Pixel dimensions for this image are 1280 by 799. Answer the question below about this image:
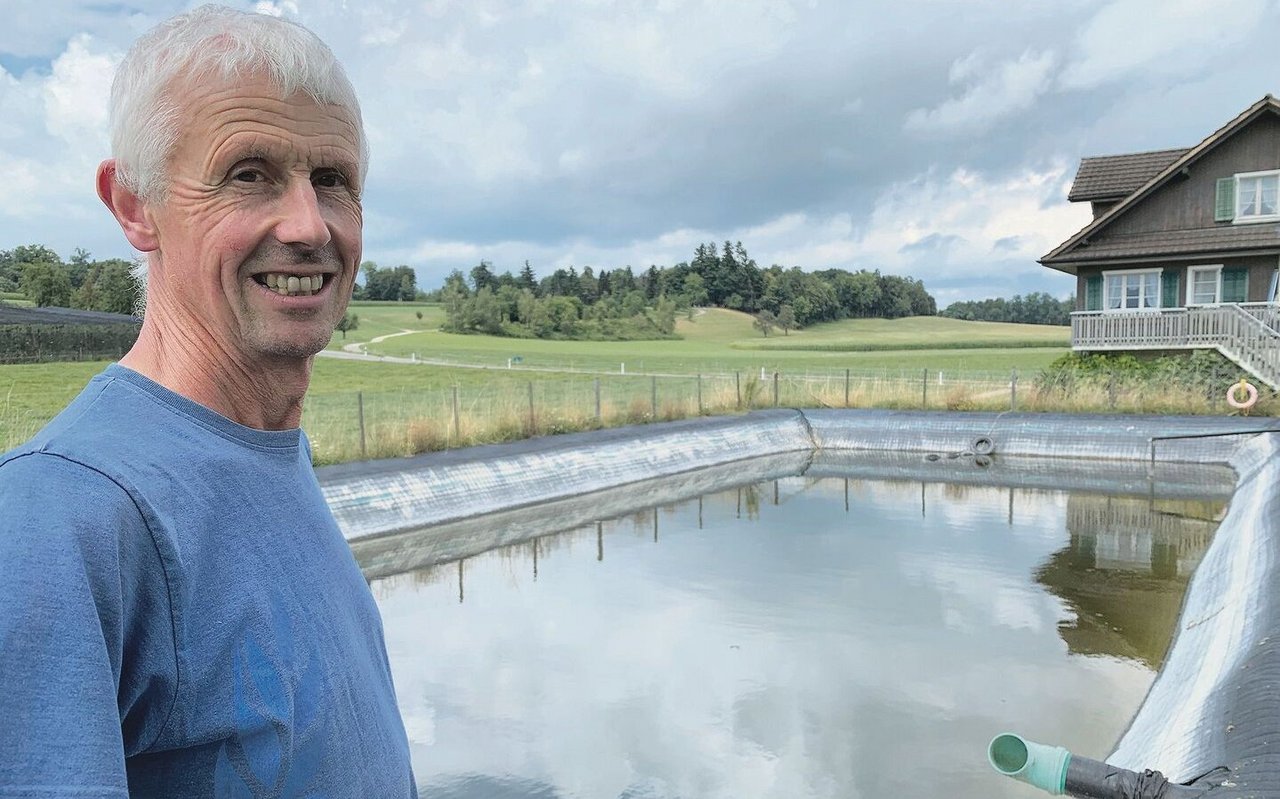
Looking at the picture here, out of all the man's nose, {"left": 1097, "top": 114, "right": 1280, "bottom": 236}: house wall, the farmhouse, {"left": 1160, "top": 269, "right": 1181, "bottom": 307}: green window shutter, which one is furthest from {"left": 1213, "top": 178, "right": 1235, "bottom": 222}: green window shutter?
the man's nose

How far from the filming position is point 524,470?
12898 millimetres

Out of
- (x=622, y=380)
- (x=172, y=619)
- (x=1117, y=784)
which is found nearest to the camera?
(x=172, y=619)

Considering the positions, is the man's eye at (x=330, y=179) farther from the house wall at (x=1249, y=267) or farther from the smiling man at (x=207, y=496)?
the house wall at (x=1249, y=267)

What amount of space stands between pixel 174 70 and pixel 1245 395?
20.0 metres

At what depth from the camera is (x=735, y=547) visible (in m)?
10.5

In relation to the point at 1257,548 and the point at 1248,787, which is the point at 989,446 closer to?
the point at 1257,548

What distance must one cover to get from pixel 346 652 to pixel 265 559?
185mm

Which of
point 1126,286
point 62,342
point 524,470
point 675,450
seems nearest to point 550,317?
point 62,342

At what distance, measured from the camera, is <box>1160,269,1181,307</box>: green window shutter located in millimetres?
21359

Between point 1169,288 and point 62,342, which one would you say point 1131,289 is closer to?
point 1169,288

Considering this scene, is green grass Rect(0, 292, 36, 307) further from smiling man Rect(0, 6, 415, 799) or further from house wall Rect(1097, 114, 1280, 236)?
smiling man Rect(0, 6, 415, 799)

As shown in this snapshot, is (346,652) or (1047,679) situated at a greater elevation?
(346,652)

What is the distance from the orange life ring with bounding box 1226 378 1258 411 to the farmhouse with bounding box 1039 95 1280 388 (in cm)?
193

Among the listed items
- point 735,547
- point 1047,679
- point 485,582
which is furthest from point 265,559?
point 735,547
